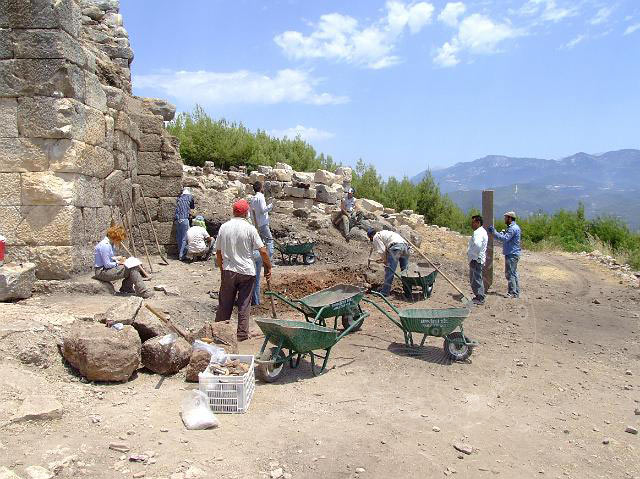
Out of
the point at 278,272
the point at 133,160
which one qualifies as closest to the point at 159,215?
the point at 133,160

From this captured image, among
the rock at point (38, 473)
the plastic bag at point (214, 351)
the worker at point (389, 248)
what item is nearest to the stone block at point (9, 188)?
the plastic bag at point (214, 351)

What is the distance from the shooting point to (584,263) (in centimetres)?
1638

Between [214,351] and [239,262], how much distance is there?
1.40 metres

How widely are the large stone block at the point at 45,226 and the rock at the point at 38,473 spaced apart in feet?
12.9

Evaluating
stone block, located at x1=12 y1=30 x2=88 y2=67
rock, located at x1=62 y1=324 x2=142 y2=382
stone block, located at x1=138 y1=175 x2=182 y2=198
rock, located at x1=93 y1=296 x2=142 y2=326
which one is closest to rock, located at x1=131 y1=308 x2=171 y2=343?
rock, located at x1=93 y1=296 x2=142 y2=326

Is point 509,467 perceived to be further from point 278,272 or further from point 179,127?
point 179,127

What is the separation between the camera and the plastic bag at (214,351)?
4859mm

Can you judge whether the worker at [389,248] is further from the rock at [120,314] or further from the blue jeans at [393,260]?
the rock at [120,314]

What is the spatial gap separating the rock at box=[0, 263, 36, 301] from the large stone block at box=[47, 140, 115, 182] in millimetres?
1280

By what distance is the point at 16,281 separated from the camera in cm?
607

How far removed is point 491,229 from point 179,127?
16.8m

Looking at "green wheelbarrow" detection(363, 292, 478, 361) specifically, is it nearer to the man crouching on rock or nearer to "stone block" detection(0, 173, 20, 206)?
the man crouching on rock

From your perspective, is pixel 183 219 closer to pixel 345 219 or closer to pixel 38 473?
pixel 345 219

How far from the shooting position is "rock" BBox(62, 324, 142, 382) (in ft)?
15.8
